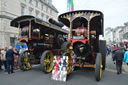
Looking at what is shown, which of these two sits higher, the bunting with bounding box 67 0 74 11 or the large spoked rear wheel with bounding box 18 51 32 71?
the bunting with bounding box 67 0 74 11

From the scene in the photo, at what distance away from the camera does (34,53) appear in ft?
24.4

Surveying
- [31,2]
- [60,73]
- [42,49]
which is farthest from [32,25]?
[31,2]

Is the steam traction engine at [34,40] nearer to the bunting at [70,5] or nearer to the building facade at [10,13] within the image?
the bunting at [70,5]

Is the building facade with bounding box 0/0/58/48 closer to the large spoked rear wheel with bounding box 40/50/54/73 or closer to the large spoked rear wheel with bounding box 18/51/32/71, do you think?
the large spoked rear wheel with bounding box 18/51/32/71

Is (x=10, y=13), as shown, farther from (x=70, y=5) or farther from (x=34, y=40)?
(x=34, y=40)

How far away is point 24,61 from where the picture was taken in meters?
6.82

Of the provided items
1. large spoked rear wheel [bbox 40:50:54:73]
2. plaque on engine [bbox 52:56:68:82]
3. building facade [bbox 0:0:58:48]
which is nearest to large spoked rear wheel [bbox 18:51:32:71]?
large spoked rear wheel [bbox 40:50:54:73]

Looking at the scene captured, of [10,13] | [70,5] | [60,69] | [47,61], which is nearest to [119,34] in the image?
[70,5]

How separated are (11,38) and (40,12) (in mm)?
12785

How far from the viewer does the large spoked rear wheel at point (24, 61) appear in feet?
21.3

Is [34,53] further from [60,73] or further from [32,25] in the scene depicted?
[60,73]

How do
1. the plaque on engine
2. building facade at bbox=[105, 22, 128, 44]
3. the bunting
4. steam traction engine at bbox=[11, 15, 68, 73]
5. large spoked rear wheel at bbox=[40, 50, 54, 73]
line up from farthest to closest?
building facade at bbox=[105, 22, 128, 44] → the bunting → steam traction engine at bbox=[11, 15, 68, 73] → large spoked rear wheel at bbox=[40, 50, 54, 73] → the plaque on engine

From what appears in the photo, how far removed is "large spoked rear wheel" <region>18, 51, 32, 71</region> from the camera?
21.3ft

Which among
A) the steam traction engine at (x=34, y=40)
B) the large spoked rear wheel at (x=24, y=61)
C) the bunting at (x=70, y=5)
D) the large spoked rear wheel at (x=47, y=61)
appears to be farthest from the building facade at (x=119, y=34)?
the large spoked rear wheel at (x=24, y=61)
